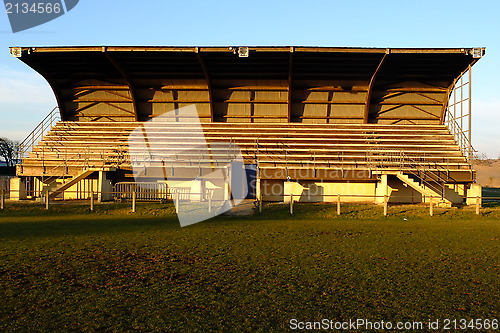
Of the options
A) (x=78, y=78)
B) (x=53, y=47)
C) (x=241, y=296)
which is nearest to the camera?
(x=241, y=296)

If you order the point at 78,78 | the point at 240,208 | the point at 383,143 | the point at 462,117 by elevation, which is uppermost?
the point at 78,78

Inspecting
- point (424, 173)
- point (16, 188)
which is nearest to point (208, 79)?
point (16, 188)

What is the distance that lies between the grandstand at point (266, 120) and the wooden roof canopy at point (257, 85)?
80 millimetres

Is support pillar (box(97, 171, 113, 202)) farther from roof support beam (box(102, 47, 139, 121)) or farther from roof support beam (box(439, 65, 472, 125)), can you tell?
roof support beam (box(439, 65, 472, 125))

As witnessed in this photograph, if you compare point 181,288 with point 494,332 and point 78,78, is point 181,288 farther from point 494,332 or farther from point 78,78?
point 78,78

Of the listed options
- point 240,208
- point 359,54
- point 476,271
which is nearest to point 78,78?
point 240,208

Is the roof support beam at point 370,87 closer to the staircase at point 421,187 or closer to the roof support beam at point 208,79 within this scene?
the staircase at point 421,187

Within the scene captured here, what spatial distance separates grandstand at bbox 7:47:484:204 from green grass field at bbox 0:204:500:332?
395 inches

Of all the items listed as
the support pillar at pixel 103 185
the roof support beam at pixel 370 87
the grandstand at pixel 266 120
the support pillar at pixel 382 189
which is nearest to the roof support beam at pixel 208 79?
the grandstand at pixel 266 120

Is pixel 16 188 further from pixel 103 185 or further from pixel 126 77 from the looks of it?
pixel 126 77

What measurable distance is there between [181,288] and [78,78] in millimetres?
28004

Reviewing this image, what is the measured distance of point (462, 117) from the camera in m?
28.2

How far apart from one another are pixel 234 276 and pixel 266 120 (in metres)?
24.3

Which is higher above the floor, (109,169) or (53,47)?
(53,47)
